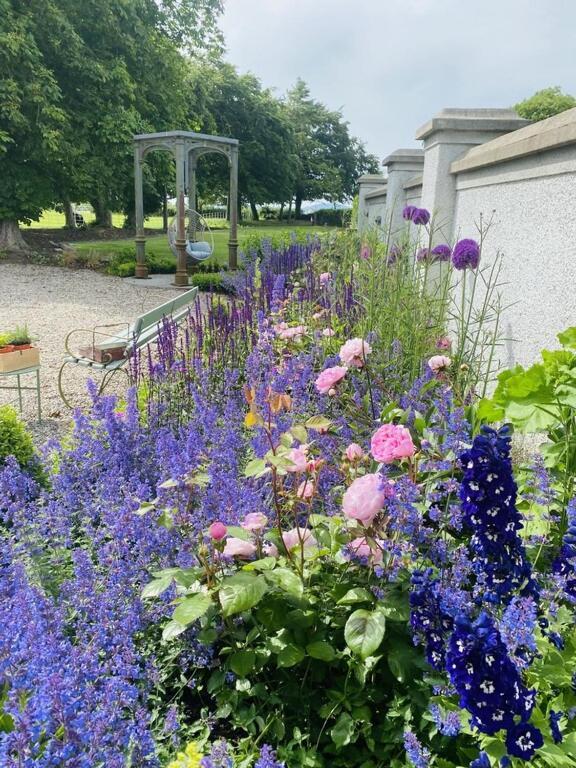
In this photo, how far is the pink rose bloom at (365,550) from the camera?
158 cm

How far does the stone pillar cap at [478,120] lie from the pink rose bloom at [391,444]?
4.47m

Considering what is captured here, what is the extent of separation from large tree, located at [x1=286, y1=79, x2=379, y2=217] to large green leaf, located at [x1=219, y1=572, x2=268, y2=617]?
46.0 m

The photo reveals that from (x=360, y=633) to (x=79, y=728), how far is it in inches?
24.5

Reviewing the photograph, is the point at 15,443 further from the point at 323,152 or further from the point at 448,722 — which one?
the point at 323,152

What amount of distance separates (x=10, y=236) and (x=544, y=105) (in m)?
16.9

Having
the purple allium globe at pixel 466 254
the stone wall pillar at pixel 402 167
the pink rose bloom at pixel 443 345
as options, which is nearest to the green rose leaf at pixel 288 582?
the pink rose bloom at pixel 443 345

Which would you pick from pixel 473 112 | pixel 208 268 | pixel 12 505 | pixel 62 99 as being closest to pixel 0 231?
pixel 62 99

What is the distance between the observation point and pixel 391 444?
5.33 feet

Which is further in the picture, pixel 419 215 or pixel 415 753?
pixel 419 215

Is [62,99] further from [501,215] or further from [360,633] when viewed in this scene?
[360,633]

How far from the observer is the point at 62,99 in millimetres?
15336

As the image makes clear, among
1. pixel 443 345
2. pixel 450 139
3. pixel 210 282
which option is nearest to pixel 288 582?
pixel 443 345

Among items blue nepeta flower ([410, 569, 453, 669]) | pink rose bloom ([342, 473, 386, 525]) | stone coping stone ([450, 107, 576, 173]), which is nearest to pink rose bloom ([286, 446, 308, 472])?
pink rose bloom ([342, 473, 386, 525])

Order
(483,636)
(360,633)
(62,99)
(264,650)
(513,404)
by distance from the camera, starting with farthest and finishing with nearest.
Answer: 1. (62,99)
2. (513,404)
3. (264,650)
4. (360,633)
5. (483,636)
